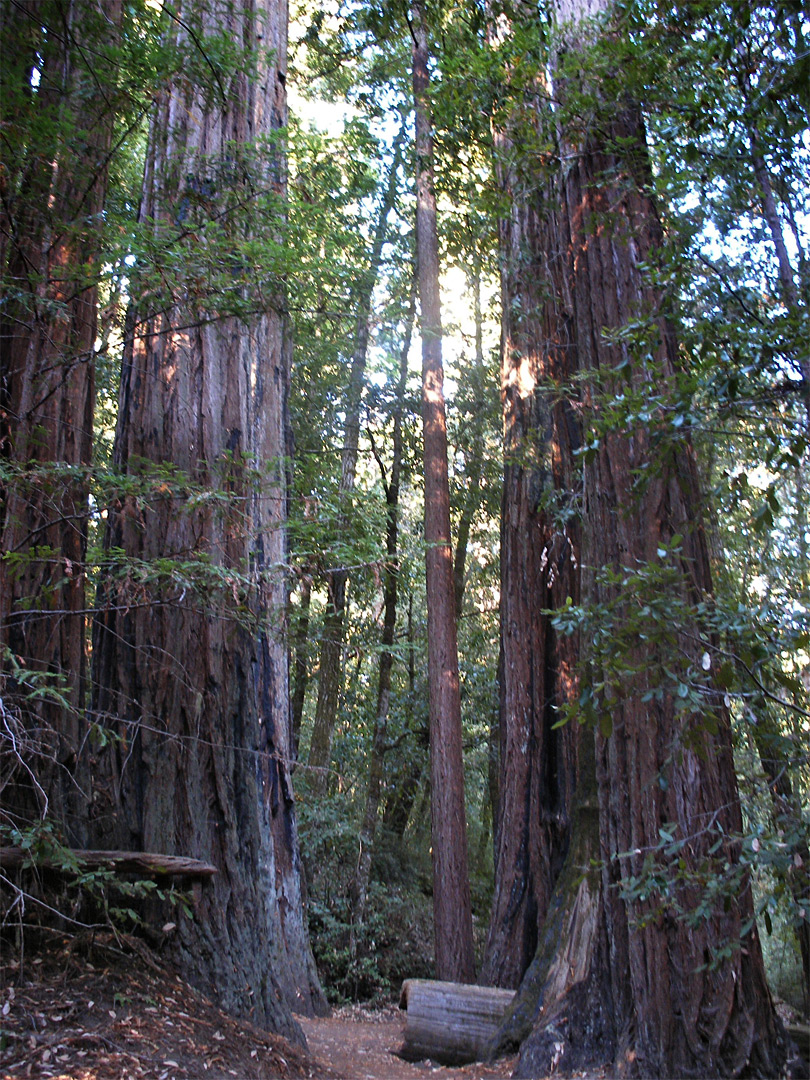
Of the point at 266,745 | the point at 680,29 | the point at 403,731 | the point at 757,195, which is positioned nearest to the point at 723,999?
the point at 266,745

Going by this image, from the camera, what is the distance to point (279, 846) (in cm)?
682

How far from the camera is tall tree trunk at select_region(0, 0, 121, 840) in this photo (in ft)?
13.8

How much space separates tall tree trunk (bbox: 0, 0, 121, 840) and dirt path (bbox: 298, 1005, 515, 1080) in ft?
9.03

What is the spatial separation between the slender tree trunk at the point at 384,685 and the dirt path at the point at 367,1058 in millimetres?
2190

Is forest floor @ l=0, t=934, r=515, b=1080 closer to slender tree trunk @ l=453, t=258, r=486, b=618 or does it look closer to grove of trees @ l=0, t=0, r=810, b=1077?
grove of trees @ l=0, t=0, r=810, b=1077

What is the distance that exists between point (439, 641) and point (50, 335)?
7461 millimetres

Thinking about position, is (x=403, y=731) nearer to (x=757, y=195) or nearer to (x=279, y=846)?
(x=279, y=846)

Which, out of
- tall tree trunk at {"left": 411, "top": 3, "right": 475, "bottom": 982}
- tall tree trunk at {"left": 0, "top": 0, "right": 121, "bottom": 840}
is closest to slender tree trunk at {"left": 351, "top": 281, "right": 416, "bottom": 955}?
tall tree trunk at {"left": 411, "top": 3, "right": 475, "bottom": 982}

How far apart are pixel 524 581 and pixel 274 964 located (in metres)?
4.46

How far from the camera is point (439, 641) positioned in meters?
11.1

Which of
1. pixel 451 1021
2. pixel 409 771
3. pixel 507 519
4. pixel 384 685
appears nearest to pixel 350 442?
pixel 384 685

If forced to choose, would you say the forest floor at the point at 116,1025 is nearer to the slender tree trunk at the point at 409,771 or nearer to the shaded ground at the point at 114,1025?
the shaded ground at the point at 114,1025

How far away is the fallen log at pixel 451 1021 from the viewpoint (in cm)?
643

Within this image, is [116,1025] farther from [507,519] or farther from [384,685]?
[384,685]
